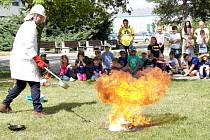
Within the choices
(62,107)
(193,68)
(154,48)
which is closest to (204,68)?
(193,68)

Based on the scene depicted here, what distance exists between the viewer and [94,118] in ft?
30.1

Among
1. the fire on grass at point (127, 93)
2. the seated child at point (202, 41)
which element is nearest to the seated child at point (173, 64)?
the seated child at point (202, 41)

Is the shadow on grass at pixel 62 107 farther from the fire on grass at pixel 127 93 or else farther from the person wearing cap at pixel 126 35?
the person wearing cap at pixel 126 35

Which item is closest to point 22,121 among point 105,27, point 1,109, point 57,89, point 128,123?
point 1,109

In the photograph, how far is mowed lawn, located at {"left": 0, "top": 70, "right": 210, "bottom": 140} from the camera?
7.72 m

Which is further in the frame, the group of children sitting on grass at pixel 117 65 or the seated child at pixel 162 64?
the seated child at pixel 162 64

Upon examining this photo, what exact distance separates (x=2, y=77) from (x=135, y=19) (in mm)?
75615

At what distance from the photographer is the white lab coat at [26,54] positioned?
29.8ft

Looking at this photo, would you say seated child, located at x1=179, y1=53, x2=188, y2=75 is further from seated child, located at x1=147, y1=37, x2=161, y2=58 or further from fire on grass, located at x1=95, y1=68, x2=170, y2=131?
fire on grass, located at x1=95, y1=68, x2=170, y2=131

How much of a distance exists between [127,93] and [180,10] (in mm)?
44928

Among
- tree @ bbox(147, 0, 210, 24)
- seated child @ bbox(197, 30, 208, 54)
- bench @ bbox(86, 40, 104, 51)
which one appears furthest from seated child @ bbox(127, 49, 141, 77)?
tree @ bbox(147, 0, 210, 24)

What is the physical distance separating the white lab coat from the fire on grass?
1699mm

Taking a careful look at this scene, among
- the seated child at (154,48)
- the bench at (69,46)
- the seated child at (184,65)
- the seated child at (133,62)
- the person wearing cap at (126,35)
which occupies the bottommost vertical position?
the bench at (69,46)

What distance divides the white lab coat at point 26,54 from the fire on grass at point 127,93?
1699 millimetres
